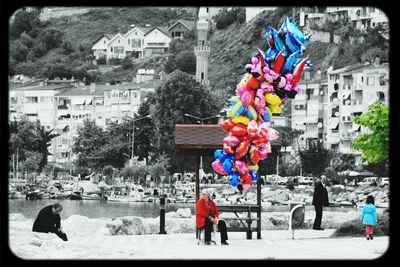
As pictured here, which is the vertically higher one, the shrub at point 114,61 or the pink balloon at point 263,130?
the shrub at point 114,61

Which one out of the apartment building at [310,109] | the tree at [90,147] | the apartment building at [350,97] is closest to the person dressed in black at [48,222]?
the tree at [90,147]

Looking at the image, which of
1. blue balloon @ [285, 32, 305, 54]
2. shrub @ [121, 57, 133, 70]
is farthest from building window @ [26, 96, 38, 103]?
blue balloon @ [285, 32, 305, 54]

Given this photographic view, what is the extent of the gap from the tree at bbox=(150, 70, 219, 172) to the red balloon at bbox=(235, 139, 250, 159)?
7224 centimetres

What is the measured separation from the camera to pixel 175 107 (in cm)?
9250

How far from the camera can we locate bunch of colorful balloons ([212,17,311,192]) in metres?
18.2

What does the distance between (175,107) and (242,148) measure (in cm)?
7439

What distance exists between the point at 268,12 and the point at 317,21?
18.7 metres

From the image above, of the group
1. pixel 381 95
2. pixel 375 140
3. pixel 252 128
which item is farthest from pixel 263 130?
pixel 381 95

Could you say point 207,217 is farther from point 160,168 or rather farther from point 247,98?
point 160,168

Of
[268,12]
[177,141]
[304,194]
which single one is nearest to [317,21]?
[268,12]

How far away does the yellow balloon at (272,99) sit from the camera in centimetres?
1834

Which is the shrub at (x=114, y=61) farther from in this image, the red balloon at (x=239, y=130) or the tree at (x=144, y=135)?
the red balloon at (x=239, y=130)

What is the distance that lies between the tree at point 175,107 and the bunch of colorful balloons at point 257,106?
7177 cm

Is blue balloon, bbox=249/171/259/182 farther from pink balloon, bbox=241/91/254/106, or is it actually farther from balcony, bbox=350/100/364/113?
balcony, bbox=350/100/364/113
